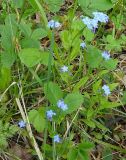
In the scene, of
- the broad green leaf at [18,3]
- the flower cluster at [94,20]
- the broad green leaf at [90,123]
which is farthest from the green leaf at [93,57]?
the broad green leaf at [18,3]

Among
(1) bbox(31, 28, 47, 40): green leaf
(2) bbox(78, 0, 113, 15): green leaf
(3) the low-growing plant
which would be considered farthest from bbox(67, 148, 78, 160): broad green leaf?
(2) bbox(78, 0, 113, 15): green leaf

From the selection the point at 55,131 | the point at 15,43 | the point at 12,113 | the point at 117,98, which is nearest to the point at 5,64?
the point at 15,43

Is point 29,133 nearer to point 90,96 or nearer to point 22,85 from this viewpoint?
point 22,85

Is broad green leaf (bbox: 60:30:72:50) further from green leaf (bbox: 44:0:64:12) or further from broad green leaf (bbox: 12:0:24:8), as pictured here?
broad green leaf (bbox: 12:0:24:8)

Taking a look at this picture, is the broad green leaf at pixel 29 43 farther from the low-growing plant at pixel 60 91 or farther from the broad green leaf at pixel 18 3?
the broad green leaf at pixel 18 3

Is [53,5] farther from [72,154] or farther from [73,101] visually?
[72,154]

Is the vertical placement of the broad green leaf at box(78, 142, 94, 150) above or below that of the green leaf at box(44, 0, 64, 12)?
below

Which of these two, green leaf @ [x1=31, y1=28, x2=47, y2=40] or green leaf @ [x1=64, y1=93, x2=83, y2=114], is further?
green leaf @ [x1=31, y1=28, x2=47, y2=40]

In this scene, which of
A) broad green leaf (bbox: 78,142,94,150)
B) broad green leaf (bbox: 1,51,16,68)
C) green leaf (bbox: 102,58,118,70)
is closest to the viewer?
broad green leaf (bbox: 78,142,94,150)
